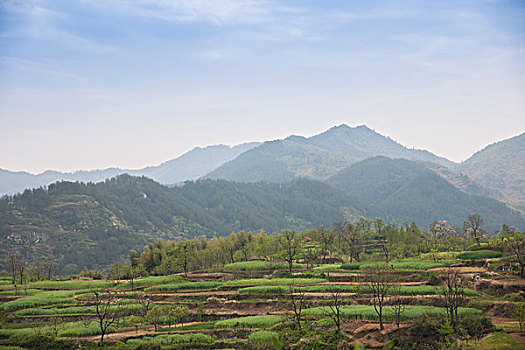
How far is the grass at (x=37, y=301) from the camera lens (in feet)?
183

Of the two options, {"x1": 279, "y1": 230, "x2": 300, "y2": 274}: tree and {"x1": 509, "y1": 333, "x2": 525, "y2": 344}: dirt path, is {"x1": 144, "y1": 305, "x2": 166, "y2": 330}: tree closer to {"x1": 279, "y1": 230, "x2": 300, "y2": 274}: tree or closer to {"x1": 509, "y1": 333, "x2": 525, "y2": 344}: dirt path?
{"x1": 279, "y1": 230, "x2": 300, "y2": 274}: tree

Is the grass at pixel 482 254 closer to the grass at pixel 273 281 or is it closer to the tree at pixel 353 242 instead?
the grass at pixel 273 281

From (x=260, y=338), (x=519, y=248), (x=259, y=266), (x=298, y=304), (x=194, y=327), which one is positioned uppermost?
(x=519, y=248)

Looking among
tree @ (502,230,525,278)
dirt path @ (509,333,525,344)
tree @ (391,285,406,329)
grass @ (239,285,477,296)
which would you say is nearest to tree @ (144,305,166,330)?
grass @ (239,285,477,296)

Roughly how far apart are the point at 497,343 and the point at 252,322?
78.7 feet

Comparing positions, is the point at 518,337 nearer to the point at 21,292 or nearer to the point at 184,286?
the point at 184,286

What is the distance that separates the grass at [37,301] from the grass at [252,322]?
28941mm

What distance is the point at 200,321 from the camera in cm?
4872

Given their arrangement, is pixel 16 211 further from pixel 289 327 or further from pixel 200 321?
pixel 289 327

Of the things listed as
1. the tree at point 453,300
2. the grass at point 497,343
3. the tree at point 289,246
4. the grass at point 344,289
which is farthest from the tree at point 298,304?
the grass at point 497,343

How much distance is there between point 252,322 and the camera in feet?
140

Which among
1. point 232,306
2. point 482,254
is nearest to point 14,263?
point 232,306

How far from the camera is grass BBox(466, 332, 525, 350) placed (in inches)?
1009

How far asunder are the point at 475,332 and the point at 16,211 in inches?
7477
